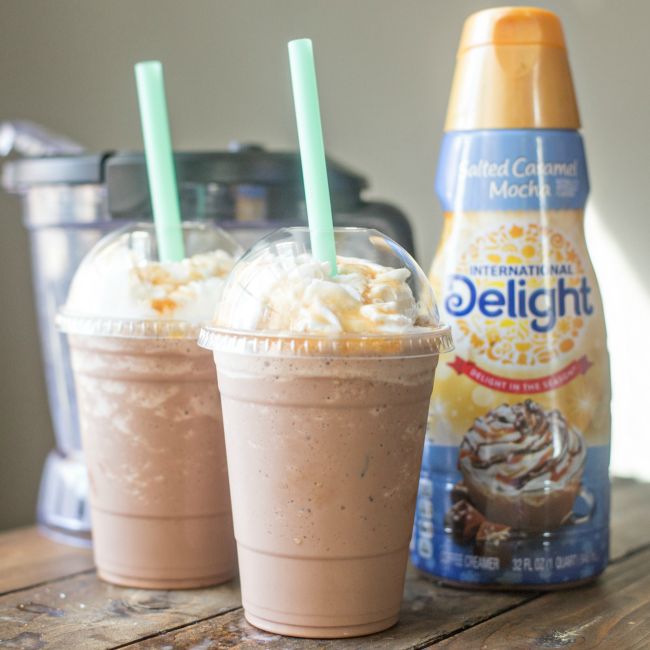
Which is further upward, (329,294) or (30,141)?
(30,141)

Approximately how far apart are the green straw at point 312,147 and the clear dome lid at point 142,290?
139 mm

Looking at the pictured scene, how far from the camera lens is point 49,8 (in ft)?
6.71

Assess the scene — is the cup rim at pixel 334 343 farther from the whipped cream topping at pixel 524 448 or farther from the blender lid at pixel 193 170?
the blender lid at pixel 193 170

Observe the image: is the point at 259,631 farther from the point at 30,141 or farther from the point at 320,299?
the point at 30,141

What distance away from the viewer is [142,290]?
91cm

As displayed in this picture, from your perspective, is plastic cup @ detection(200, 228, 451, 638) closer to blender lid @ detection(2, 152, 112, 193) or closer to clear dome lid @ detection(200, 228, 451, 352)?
clear dome lid @ detection(200, 228, 451, 352)

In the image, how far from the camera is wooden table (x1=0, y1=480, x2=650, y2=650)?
2.60 feet

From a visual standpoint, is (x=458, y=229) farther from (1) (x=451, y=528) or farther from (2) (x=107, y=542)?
(2) (x=107, y=542)

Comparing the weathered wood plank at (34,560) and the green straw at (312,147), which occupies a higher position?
the green straw at (312,147)

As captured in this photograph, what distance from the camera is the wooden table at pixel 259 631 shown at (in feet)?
2.60

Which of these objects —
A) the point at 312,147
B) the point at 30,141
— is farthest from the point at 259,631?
the point at 30,141

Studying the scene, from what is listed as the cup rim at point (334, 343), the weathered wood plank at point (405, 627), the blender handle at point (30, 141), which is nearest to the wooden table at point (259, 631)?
the weathered wood plank at point (405, 627)

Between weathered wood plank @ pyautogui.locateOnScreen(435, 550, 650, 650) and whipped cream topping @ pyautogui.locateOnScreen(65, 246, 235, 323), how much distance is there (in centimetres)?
36

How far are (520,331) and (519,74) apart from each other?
0.76ft
